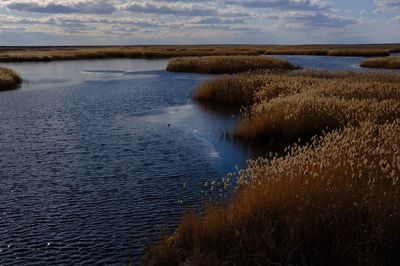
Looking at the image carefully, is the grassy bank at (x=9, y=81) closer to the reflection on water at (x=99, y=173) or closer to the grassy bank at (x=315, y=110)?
the reflection on water at (x=99, y=173)

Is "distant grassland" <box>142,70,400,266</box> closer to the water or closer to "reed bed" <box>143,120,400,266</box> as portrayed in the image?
"reed bed" <box>143,120,400,266</box>

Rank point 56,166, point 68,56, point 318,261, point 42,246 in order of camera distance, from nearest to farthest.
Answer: point 318,261 < point 42,246 < point 56,166 < point 68,56

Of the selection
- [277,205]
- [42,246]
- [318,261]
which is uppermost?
[277,205]

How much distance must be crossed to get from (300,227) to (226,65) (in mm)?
41194

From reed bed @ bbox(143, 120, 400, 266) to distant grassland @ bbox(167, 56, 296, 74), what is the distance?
37918mm

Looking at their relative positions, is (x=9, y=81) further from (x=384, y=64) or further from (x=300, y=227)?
(x=384, y=64)

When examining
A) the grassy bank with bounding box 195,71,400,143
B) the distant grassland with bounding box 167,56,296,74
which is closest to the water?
the grassy bank with bounding box 195,71,400,143

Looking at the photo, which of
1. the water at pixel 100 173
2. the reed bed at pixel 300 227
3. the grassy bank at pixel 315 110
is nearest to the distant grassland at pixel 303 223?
the reed bed at pixel 300 227

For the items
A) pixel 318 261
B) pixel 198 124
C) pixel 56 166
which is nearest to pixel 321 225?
pixel 318 261

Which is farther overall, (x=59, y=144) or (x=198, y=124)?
(x=198, y=124)

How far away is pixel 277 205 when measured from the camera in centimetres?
761

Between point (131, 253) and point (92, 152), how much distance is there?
7678 mm

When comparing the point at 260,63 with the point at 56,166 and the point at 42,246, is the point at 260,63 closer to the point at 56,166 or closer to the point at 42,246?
the point at 56,166

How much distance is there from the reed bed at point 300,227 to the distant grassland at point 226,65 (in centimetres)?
3792
